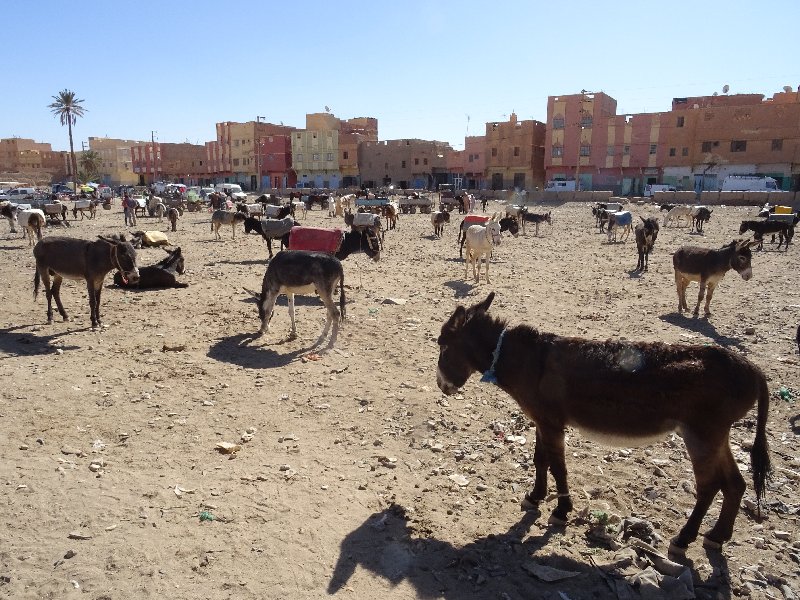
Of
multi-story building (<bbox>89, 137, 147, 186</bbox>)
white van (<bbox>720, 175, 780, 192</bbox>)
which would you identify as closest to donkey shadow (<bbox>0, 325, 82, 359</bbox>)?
white van (<bbox>720, 175, 780, 192</bbox>)

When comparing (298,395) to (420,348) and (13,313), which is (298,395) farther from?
(13,313)

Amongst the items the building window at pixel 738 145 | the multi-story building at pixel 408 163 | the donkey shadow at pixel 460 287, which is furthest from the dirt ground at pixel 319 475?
the multi-story building at pixel 408 163

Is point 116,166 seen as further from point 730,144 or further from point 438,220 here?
point 730,144

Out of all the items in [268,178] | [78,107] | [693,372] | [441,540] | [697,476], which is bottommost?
[441,540]

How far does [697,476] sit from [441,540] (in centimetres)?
195

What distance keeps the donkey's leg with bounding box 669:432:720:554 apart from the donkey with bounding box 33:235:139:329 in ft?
30.9

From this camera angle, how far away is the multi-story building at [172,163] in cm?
10056

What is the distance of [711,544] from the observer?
3910 mm

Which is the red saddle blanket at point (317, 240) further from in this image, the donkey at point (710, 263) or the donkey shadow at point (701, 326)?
the donkey at point (710, 263)

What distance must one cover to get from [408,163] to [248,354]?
7256cm

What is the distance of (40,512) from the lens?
13.7ft

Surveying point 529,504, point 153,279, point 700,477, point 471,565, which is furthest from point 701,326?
point 153,279

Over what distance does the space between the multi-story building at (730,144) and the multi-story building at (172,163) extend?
265 feet

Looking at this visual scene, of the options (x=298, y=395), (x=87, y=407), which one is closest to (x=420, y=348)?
(x=298, y=395)
